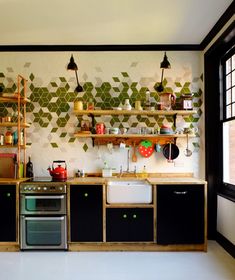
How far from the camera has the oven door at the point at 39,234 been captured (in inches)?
146

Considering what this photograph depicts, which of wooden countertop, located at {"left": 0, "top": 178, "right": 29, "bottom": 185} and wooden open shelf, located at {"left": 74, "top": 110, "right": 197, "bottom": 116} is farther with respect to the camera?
wooden open shelf, located at {"left": 74, "top": 110, "right": 197, "bottom": 116}

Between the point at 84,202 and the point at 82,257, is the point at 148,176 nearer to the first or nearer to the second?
the point at 84,202

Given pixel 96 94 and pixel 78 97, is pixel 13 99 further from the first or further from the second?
pixel 96 94

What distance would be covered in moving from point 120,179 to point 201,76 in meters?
1.81

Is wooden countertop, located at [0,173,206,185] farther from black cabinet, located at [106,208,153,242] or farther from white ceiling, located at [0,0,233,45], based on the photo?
white ceiling, located at [0,0,233,45]

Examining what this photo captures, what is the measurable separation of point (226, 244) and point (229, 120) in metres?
1.49

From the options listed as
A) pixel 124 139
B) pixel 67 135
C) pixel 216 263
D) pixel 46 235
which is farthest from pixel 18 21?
pixel 216 263

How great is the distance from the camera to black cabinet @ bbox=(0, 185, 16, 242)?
3701 millimetres

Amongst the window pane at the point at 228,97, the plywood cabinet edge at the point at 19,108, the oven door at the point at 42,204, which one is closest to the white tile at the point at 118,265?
the oven door at the point at 42,204

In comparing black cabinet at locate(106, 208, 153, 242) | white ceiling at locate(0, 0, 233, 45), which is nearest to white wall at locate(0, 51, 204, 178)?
white ceiling at locate(0, 0, 233, 45)

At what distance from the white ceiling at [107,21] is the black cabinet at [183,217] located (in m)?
1.90

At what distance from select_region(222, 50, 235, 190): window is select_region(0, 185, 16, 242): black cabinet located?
2624 millimetres

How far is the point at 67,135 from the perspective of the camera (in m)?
4.33

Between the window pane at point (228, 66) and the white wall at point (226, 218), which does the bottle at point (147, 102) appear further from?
the white wall at point (226, 218)
